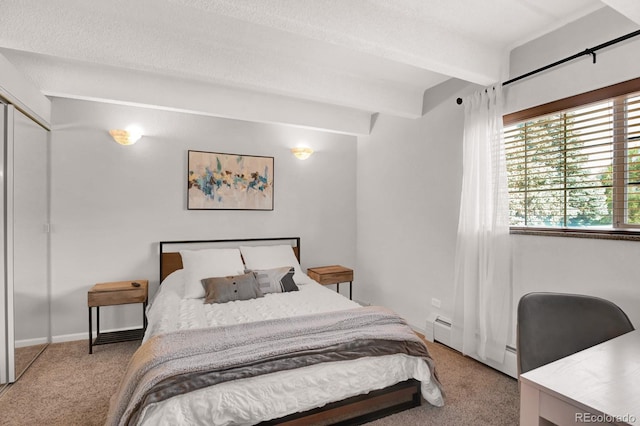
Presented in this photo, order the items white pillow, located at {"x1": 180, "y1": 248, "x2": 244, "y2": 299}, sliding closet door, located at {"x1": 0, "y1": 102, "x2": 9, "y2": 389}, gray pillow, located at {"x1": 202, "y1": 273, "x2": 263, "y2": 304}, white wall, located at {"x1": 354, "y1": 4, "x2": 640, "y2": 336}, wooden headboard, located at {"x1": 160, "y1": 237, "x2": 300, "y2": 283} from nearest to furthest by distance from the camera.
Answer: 1. white wall, located at {"x1": 354, "y1": 4, "x2": 640, "y2": 336}
2. sliding closet door, located at {"x1": 0, "y1": 102, "x2": 9, "y2": 389}
3. gray pillow, located at {"x1": 202, "y1": 273, "x2": 263, "y2": 304}
4. white pillow, located at {"x1": 180, "y1": 248, "x2": 244, "y2": 299}
5. wooden headboard, located at {"x1": 160, "y1": 237, "x2": 300, "y2": 283}

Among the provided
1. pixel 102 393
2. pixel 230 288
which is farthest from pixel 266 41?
pixel 102 393

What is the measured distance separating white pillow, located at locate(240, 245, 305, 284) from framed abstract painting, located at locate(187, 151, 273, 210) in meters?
0.55

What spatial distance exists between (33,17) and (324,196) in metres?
3.22

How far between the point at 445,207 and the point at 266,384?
2.38 meters

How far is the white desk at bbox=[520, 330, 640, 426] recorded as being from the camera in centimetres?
91

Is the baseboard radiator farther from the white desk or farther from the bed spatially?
the white desk

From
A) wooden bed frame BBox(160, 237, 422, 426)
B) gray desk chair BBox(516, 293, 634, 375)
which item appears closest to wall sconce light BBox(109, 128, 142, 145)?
wooden bed frame BBox(160, 237, 422, 426)

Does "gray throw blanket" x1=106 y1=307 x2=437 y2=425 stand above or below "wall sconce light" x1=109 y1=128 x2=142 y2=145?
below

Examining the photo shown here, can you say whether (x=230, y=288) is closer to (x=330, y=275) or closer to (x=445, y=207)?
(x=330, y=275)

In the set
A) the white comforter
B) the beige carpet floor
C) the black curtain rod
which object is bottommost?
the beige carpet floor

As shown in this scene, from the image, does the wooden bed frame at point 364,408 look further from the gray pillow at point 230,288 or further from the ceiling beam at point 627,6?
the ceiling beam at point 627,6

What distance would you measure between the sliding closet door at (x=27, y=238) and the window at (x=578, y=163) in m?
3.96

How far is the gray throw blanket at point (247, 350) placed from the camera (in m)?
1.64

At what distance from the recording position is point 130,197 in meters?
3.52
